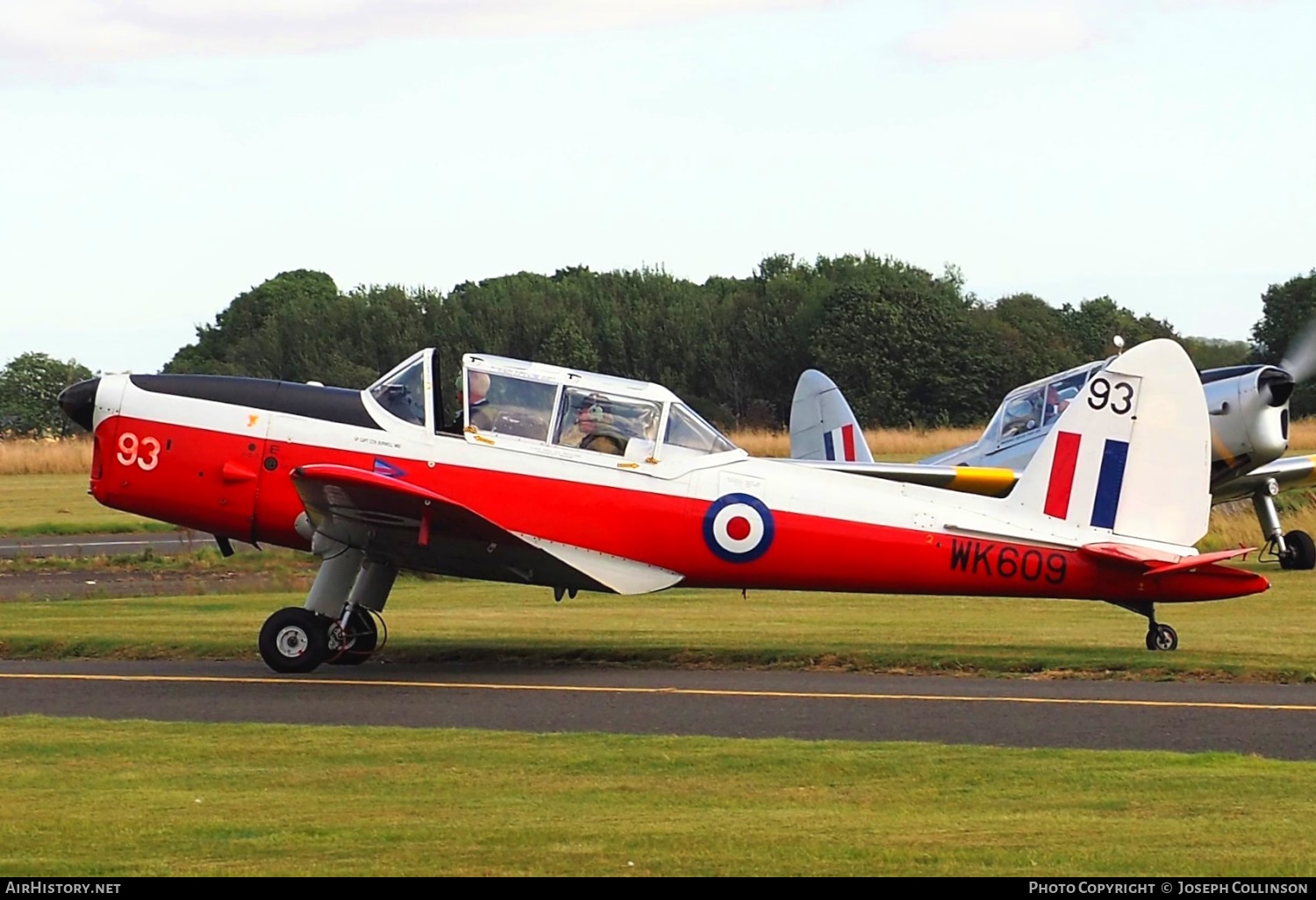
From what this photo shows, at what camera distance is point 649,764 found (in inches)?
323

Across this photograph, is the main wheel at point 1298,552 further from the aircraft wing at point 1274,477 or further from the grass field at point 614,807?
the grass field at point 614,807

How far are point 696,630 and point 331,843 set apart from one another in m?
8.36

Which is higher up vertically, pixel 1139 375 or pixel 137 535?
pixel 1139 375

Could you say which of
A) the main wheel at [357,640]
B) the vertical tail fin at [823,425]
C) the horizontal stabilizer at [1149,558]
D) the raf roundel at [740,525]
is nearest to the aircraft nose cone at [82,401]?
the main wheel at [357,640]

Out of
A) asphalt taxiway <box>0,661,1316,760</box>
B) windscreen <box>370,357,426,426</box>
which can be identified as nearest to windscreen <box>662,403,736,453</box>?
asphalt taxiway <box>0,661,1316,760</box>

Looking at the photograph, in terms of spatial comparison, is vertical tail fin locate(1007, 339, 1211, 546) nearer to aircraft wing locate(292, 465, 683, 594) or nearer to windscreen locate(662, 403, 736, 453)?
windscreen locate(662, 403, 736, 453)

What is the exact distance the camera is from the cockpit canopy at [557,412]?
39.5ft

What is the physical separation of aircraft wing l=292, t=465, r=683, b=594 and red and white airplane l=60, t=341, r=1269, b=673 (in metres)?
0.02

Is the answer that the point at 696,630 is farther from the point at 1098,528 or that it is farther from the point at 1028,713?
the point at 1028,713

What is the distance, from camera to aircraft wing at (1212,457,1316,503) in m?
21.8

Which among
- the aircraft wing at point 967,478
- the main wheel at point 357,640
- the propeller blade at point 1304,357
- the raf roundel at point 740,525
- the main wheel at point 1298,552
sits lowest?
the main wheel at point 357,640

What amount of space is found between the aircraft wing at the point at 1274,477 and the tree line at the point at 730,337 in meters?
30.7

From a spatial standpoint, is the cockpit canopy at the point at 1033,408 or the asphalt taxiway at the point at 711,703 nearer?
the asphalt taxiway at the point at 711,703

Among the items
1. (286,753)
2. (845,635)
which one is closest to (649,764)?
(286,753)
